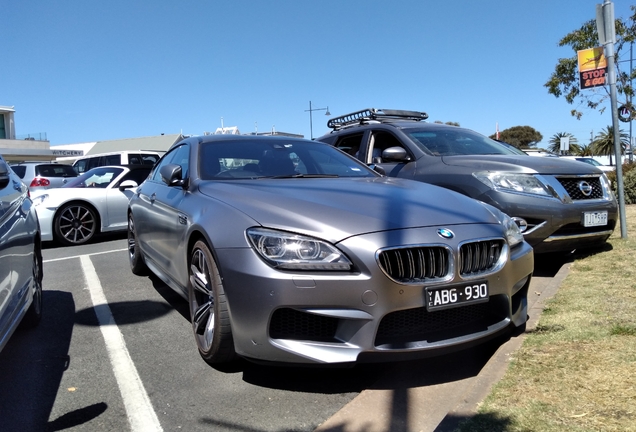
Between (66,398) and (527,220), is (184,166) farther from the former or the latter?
(527,220)

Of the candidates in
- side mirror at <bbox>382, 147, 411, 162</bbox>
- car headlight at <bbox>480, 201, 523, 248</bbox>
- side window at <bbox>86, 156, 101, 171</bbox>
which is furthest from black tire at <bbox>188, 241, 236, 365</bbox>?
side window at <bbox>86, 156, 101, 171</bbox>

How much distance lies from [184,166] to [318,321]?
2.42 metres

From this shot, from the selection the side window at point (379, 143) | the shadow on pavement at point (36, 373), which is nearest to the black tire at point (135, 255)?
the shadow on pavement at point (36, 373)

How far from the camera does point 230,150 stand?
4.37m

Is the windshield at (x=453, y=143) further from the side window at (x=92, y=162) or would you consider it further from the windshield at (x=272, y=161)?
the side window at (x=92, y=162)

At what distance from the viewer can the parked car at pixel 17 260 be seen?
2.95 meters

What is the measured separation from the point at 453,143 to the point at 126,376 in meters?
4.53

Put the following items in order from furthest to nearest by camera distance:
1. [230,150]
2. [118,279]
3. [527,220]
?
[118,279] → [527,220] → [230,150]

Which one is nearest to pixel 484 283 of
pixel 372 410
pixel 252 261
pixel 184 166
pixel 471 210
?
pixel 471 210

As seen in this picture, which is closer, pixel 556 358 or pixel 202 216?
pixel 556 358

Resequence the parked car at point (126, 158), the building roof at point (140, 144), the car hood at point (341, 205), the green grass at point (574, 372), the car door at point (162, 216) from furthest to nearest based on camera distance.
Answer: the building roof at point (140, 144)
the parked car at point (126, 158)
the car door at point (162, 216)
the car hood at point (341, 205)
the green grass at point (574, 372)

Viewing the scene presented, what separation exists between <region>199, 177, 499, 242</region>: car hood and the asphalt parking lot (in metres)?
0.90

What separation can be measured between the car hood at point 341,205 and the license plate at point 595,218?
229 centimetres

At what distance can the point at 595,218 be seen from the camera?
17.4 feet
